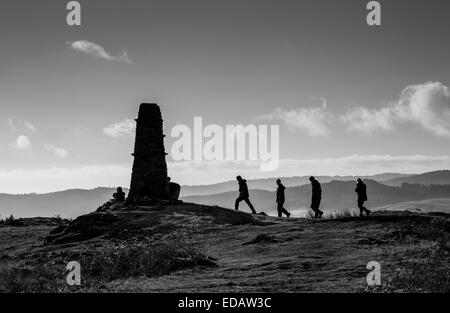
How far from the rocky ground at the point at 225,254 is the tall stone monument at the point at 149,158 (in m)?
1.92

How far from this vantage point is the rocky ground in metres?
10.1

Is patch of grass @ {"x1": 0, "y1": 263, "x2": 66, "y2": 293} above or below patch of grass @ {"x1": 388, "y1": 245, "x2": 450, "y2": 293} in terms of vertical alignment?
below

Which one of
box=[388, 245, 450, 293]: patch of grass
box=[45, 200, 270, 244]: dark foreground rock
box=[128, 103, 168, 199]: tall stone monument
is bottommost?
box=[388, 245, 450, 293]: patch of grass

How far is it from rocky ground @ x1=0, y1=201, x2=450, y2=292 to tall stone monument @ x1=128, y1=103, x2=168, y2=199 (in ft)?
6.30

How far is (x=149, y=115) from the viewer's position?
2758 cm

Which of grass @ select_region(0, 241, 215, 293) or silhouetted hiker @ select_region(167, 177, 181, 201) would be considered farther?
silhouetted hiker @ select_region(167, 177, 181, 201)

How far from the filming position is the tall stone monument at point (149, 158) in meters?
26.8

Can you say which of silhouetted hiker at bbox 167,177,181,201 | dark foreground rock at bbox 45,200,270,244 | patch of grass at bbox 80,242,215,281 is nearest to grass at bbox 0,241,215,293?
patch of grass at bbox 80,242,215,281

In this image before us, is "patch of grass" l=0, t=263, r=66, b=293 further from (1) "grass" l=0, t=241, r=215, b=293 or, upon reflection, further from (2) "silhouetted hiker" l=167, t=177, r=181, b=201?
(2) "silhouetted hiker" l=167, t=177, r=181, b=201

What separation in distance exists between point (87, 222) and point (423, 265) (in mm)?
15887

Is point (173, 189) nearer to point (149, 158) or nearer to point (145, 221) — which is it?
point (149, 158)
